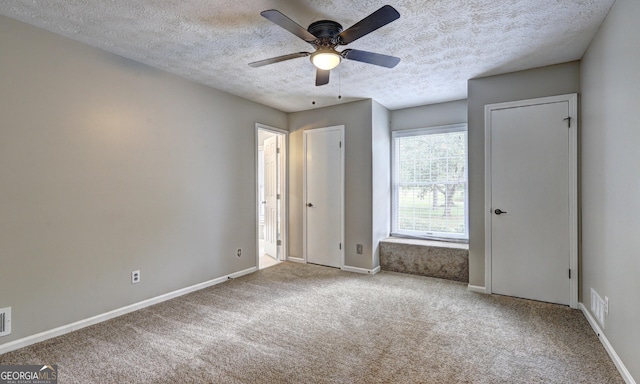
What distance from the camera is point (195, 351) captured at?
223 cm

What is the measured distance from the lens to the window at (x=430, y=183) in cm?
431

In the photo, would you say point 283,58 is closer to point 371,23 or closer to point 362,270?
point 371,23

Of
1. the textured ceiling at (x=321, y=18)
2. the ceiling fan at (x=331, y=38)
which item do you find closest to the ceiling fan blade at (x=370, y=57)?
the ceiling fan at (x=331, y=38)

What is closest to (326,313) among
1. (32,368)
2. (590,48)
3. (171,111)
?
(32,368)

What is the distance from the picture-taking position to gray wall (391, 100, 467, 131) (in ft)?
14.2

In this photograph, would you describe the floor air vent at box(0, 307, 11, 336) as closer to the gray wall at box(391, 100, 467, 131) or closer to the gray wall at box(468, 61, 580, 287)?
the gray wall at box(468, 61, 580, 287)

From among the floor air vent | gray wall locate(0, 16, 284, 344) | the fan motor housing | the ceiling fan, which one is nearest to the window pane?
the ceiling fan

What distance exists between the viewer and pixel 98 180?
108 inches

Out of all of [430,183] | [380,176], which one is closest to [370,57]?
[380,176]

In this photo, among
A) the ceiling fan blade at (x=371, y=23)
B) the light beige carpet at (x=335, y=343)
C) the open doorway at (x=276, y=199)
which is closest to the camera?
the ceiling fan blade at (x=371, y=23)

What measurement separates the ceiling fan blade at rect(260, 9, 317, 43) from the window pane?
9.67 ft

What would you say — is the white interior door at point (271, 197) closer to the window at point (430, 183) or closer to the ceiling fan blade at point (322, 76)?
the window at point (430, 183)

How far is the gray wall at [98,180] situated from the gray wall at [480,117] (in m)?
3.04

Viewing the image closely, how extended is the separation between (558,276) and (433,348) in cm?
178
